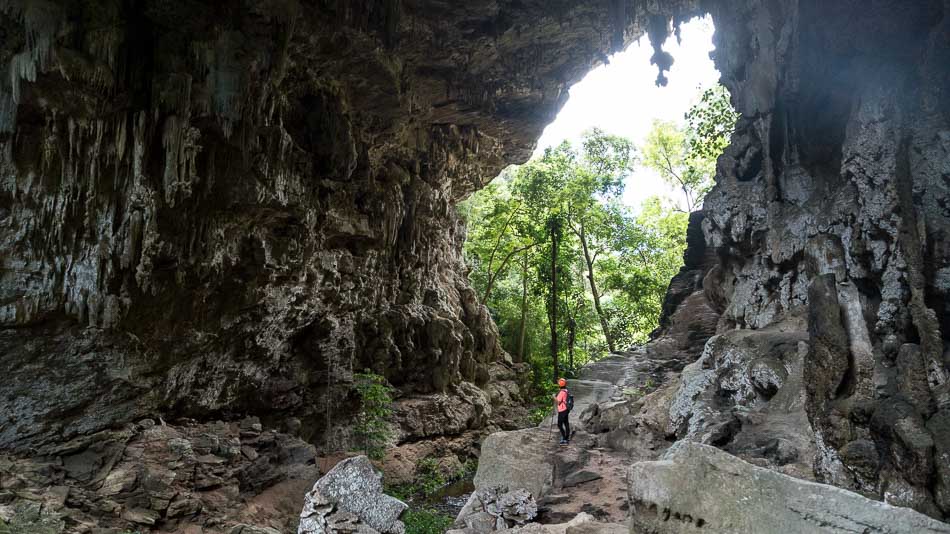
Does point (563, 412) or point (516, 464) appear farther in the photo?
point (563, 412)

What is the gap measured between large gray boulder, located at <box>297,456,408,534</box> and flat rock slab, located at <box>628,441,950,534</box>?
2190 mm

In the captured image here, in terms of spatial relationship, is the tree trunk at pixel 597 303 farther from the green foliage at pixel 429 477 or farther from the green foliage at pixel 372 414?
the green foliage at pixel 372 414

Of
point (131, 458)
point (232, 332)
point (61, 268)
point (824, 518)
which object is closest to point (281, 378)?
point (232, 332)

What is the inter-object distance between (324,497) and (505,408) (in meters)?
18.0

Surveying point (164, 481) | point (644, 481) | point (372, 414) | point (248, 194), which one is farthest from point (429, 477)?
point (644, 481)

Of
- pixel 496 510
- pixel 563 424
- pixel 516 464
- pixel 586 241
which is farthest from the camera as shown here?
pixel 586 241

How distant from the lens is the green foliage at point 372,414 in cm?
1661

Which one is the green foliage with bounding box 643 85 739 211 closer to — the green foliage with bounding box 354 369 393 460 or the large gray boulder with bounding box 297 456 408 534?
the green foliage with bounding box 354 369 393 460

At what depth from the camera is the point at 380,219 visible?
18156 mm

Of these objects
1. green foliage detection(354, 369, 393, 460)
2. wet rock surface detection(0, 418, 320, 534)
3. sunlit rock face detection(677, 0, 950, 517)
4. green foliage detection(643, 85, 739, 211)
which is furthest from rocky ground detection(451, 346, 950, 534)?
green foliage detection(643, 85, 739, 211)

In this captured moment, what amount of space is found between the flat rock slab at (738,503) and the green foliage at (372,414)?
536 inches

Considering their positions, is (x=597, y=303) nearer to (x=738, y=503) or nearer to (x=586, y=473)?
(x=586, y=473)

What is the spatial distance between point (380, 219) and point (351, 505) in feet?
45.3

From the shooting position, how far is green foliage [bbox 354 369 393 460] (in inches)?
654
